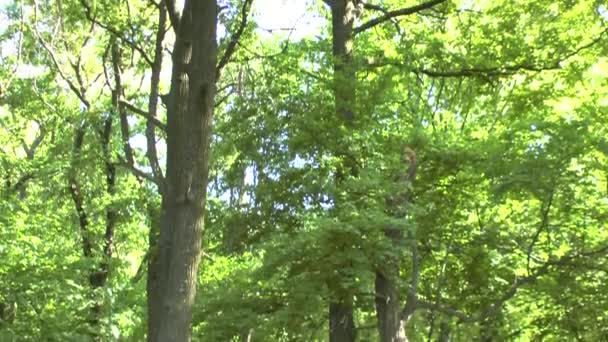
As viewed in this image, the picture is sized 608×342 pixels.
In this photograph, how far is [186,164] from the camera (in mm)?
5961

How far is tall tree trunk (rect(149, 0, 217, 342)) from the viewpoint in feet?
18.4

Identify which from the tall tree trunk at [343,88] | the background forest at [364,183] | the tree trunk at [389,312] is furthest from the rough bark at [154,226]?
the tree trunk at [389,312]

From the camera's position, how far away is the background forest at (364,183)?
771cm

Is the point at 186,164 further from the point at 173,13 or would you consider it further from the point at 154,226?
the point at 154,226

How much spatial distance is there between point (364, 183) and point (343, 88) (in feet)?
5.48

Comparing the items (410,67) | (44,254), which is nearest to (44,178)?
(44,254)

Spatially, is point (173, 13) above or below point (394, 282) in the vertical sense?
above

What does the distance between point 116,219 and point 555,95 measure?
10.2 metres

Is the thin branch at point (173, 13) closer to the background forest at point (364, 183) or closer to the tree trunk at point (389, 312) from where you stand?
the background forest at point (364, 183)

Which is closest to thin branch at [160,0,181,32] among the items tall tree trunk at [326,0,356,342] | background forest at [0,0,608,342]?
background forest at [0,0,608,342]

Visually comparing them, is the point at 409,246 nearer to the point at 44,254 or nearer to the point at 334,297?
the point at 334,297

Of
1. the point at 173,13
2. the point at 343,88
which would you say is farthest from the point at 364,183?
the point at 173,13

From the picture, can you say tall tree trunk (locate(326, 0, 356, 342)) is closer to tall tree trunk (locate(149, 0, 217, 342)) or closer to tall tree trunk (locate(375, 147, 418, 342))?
tall tree trunk (locate(375, 147, 418, 342))

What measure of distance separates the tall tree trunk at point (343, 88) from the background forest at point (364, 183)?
0.13 ft
